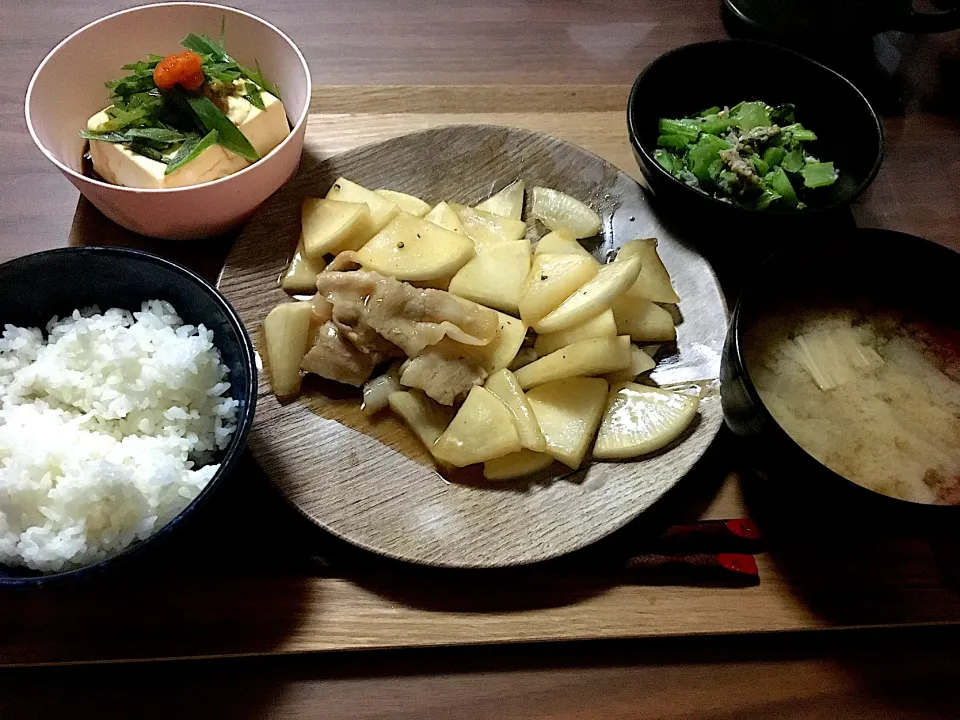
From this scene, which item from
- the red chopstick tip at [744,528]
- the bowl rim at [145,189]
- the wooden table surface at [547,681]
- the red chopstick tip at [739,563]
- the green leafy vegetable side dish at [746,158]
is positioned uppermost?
the bowl rim at [145,189]

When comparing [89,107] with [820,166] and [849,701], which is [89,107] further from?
[849,701]

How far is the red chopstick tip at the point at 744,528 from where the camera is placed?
127cm

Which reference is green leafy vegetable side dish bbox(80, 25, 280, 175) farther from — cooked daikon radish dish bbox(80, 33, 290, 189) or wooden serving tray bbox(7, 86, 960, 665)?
wooden serving tray bbox(7, 86, 960, 665)

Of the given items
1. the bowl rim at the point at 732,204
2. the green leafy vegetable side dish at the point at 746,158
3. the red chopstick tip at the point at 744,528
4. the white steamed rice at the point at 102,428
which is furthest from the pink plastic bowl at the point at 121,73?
the red chopstick tip at the point at 744,528

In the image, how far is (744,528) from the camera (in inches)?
50.1

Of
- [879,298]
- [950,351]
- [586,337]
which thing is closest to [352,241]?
[586,337]

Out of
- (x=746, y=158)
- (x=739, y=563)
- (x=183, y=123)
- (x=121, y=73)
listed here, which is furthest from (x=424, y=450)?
(x=121, y=73)

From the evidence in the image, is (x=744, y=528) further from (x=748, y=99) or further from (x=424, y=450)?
(x=748, y=99)

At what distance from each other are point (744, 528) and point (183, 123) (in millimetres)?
1417

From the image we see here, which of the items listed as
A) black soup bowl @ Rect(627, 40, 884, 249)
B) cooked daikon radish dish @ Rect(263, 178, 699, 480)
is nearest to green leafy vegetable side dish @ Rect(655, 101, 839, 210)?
black soup bowl @ Rect(627, 40, 884, 249)

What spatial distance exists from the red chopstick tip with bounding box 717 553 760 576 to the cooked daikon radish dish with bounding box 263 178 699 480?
0.23m

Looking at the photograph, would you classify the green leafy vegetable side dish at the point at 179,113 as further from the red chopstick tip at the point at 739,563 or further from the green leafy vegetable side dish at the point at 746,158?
the red chopstick tip at the point at 739,563

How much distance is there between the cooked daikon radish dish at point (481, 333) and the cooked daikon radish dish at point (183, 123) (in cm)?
20

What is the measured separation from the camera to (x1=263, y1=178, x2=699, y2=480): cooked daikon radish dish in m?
1.31
